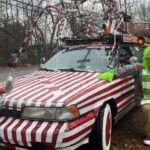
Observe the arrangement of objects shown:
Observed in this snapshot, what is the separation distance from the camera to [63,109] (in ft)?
13.2

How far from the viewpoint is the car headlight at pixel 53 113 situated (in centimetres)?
401

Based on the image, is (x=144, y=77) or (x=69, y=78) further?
Answer: (x=144, y=77)

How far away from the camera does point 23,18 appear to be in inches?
1361

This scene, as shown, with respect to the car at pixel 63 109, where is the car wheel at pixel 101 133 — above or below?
below

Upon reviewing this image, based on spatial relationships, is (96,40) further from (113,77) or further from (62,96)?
(62,96)

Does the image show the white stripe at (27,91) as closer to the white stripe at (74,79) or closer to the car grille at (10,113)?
the car grille at (10,113)

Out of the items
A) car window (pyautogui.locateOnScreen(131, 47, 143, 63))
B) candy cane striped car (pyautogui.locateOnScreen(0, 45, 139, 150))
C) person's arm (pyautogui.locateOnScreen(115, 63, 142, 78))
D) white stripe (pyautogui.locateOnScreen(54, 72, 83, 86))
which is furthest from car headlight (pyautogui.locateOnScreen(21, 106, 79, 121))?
car window (pyautogui.locateOnScreen(131, 47, 143, 63))

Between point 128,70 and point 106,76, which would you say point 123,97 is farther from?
point 106,76

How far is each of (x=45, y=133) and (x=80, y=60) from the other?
2.38 m

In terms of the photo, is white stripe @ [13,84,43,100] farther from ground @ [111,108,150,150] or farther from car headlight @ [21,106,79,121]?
ground @ [111,108,150,150]

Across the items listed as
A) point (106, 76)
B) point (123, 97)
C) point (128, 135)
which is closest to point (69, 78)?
point (106, 76)

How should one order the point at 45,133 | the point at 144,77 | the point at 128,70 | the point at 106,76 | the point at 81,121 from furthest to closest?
the point at 128,70 < the point at 144,77 < the point at 106,76 < the point at 81,121 < the point at 45,133

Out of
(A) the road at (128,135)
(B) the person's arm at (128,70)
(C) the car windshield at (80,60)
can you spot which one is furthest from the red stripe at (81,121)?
(C) the car windshield at (80,60)

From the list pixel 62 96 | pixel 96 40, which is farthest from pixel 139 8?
pixel 62 96
